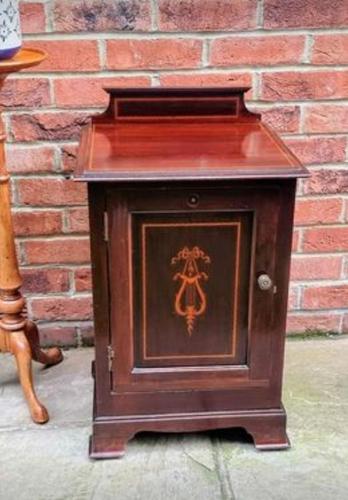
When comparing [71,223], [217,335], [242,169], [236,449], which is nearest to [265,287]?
[217,335]

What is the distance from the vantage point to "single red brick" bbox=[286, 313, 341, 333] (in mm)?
2299

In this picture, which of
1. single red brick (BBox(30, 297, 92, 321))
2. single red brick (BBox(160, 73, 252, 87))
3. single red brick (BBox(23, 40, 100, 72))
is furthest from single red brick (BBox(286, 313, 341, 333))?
single red brick (BBox(23, 40, 100, 72))

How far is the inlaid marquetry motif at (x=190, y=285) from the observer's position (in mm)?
1615

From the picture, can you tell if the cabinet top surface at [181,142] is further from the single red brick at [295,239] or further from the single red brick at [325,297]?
the single red brick at [325,297]

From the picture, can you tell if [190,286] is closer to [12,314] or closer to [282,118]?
[12,314]

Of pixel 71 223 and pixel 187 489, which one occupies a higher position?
pixel 71 223

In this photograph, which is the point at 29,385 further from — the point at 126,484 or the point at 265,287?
the point at 265,287

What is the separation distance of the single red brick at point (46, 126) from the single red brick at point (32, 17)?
23cm

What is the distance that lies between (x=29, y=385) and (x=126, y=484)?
0.41 meters

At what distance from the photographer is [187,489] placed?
5.48ft

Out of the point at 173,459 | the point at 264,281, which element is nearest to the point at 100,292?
the point at 264,281

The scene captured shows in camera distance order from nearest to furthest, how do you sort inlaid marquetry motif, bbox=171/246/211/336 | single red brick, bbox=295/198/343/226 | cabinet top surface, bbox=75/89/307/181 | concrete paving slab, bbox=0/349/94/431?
cabinet top surface, bbox=75/89/307/181
inlaid marquetry motif, bbox=171/246/211/336
concrete paving slab, bbox=0/349/94/431
single red brick, bbox=295/198/343/226

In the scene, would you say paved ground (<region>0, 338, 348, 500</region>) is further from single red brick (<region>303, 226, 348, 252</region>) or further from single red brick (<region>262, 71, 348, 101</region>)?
single red brick (<region>262, 71, 348, 101</region>)

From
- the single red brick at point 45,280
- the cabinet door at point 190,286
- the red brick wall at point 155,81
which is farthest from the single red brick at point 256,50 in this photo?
the single red brick at point 45,280
